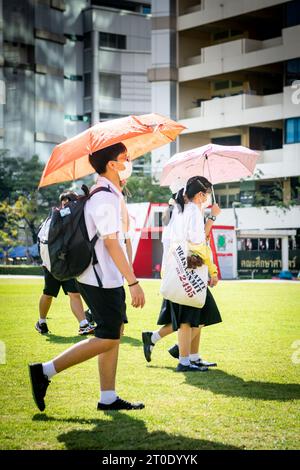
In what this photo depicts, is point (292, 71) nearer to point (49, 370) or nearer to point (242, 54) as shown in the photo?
point (242, 54)

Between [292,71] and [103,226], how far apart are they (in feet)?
160

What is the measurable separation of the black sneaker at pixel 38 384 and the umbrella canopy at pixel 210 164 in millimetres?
4541

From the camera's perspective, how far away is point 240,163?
1124 centimetres

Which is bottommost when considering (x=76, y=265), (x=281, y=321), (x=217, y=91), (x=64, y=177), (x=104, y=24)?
(x=281, y=321)

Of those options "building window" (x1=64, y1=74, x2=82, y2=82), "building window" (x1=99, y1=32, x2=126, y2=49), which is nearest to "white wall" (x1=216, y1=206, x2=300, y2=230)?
"building window" (x1=64, y1=74, x2=82, y2=82)

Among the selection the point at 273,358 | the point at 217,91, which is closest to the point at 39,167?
the point at 217,91

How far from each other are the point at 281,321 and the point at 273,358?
4767mm

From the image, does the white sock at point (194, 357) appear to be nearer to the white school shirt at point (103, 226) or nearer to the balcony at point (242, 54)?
the white school shirt at point (103, 226)

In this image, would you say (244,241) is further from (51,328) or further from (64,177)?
(64,177)

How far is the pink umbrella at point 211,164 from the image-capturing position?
1050 cm

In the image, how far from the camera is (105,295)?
6293 millimetres

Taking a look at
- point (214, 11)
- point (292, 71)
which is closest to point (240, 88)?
point (214, 11)

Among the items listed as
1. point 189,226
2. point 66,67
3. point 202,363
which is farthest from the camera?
point 66,67
